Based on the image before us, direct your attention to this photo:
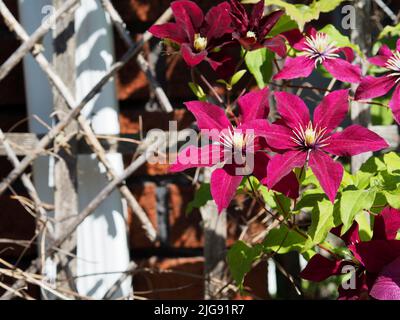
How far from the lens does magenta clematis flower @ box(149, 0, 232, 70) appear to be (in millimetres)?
809

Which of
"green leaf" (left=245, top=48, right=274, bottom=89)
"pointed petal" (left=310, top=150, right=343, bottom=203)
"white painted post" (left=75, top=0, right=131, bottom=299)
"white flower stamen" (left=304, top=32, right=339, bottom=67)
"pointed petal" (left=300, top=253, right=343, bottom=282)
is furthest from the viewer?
"white painted post" (left=75, top=0, right=131, bottom=299)

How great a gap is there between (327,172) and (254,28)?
25 cm

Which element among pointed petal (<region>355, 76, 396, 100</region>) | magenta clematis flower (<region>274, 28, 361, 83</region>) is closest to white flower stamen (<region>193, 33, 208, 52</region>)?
magenta clematis flower (<region>274, 28, 361, 83</region>)

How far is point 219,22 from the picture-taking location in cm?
81

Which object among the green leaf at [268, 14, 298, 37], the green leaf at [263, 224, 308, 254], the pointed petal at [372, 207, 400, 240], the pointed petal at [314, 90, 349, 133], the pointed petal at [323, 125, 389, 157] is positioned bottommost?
the green leaf at [263, 224, 308, 254]

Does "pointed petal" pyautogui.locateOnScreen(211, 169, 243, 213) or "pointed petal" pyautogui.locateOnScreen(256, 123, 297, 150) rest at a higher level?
"pointed petal" pyautogui.locateOnScreen(256, 123, 297, 150)

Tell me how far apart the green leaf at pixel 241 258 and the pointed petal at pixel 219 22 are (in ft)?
0.99

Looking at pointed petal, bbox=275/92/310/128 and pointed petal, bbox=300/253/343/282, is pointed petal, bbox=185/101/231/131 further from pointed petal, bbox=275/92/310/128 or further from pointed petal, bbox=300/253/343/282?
pointed petal, bbox=300/253/343/282

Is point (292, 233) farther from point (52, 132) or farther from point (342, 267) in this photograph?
point (52, 132)

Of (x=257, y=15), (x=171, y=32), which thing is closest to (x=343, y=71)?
(x=257, y=15)

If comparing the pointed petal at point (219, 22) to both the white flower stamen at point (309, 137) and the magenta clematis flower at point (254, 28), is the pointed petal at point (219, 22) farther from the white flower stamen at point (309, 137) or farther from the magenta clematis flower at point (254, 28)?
the white flower stamen at point (309, 137)

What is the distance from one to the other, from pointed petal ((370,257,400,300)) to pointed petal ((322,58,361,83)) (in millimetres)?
281

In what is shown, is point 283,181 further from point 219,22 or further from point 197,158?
point 219,22
